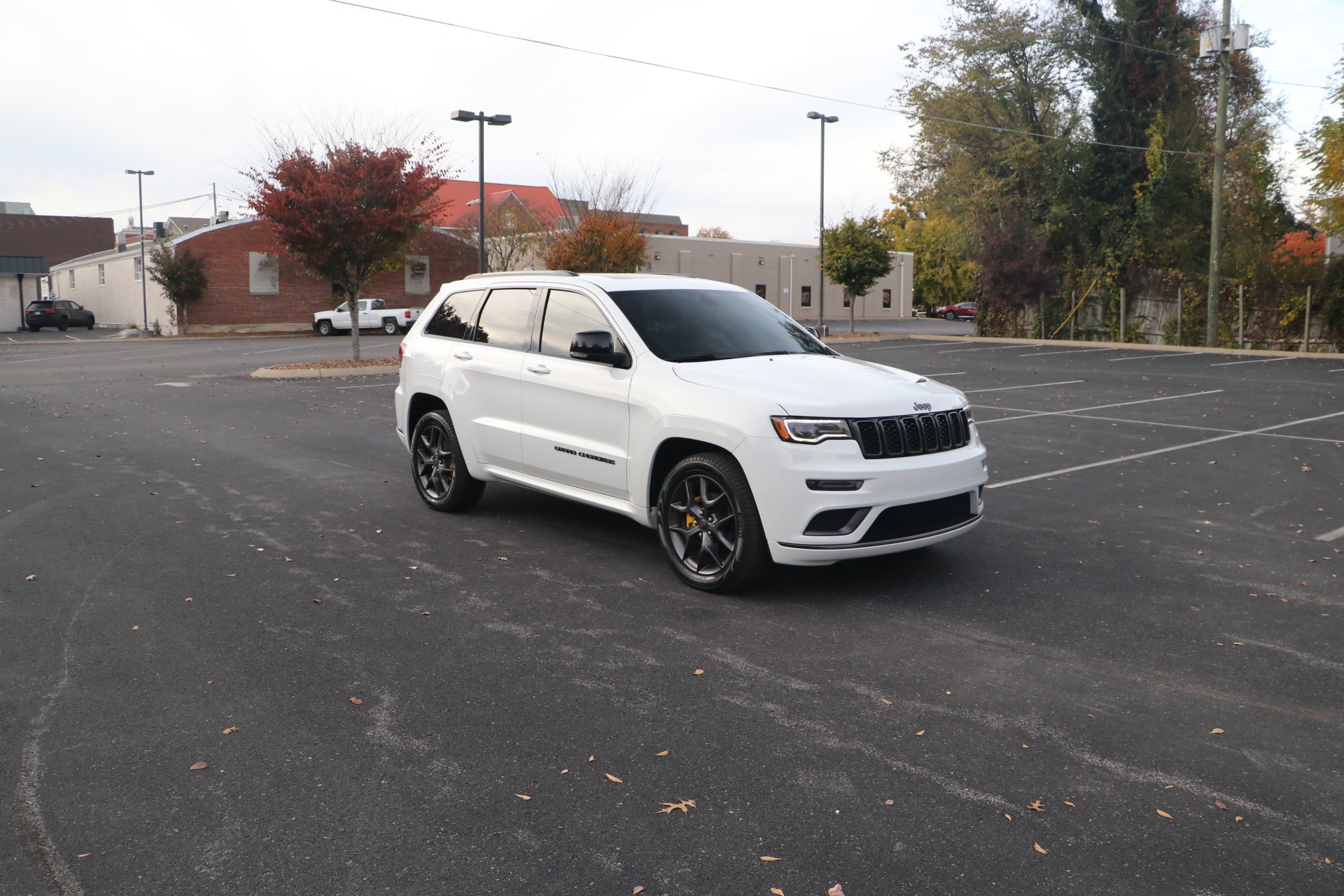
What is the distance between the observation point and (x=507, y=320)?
7.79m

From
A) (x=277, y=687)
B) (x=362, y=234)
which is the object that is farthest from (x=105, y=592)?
Result: (x=362, y=234)

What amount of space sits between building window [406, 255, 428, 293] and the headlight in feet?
162

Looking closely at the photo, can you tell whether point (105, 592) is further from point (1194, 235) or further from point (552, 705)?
point (1194, 235)

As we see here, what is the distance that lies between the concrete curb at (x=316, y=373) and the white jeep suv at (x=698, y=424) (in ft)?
48.4

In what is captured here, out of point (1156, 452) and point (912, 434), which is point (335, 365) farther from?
point (912, 434)

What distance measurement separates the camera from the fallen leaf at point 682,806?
3.59m

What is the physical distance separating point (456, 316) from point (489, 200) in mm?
58393

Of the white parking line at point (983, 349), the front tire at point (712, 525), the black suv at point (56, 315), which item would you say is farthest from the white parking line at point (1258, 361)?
the black suv at point (56, 315)

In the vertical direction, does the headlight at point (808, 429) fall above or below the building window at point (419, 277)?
below

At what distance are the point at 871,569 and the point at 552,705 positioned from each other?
2.93m

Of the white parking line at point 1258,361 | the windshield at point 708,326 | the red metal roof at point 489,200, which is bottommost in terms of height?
the white parking line at point 1258,361

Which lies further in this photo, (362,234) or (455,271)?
(455,271)

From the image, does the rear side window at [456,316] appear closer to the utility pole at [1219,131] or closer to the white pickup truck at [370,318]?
the utility pole at [1219,131]

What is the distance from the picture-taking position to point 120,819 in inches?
139
